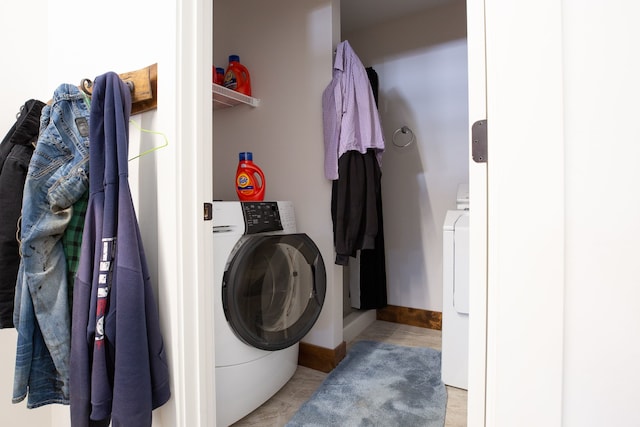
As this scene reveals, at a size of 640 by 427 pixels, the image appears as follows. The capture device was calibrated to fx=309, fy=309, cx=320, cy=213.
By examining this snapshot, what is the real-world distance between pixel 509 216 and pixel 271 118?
1.71 m

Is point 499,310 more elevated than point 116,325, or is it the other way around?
point 499,310

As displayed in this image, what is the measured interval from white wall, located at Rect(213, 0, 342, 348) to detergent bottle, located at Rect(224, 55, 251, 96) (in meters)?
0.07

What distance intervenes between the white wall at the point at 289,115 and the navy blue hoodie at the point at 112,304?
1.10 meters

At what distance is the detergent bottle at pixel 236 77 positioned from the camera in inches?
77.8

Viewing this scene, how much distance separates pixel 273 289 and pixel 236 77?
1.36 meters

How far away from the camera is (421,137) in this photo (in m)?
2.51

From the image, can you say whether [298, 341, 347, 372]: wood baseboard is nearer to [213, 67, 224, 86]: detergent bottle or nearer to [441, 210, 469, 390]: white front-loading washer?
[441, 210, 469, 390]: white front-loading washer

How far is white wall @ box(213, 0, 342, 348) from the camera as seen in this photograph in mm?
1841

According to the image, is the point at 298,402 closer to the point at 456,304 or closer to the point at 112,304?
the point at 456,304

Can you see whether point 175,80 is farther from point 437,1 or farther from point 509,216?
point 437,1

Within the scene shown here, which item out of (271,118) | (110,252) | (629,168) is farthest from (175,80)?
(271,118)

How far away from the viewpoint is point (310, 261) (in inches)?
61.9

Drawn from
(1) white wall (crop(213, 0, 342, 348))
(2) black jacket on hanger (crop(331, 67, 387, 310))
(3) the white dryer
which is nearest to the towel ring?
(2) black jacket on hanger (crop(331, 67, 387, 310))

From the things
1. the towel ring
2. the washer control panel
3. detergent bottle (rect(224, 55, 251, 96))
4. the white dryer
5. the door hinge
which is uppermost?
detergent bottle (rect(224, 55, 251, 96))
